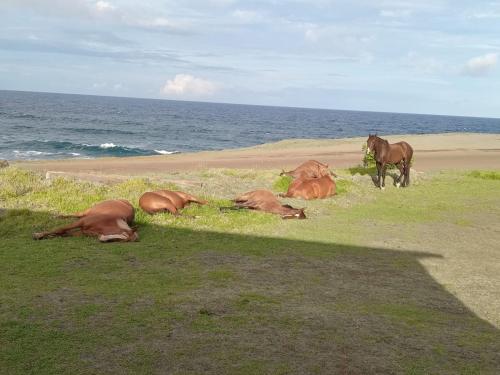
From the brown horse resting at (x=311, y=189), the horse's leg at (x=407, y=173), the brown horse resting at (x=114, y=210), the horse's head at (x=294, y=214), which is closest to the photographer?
the brown horse resting at (x=114, y=210)

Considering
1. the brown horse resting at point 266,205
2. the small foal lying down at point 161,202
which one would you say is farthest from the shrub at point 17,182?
the brown horse resting at point 266,205

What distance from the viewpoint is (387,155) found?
53.6 feet

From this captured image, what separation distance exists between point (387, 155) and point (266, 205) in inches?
240

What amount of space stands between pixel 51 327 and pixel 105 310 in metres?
0.61

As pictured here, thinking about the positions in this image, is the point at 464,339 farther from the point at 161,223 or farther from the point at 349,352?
the point at 161,223

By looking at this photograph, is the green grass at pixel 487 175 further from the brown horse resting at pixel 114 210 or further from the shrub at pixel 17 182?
the shrub at pixel 17 182

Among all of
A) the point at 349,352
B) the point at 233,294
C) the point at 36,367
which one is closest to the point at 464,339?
the point at 349,352

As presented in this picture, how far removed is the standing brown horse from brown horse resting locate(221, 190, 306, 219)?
5.35m

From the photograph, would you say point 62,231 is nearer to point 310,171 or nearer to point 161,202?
point 161,202

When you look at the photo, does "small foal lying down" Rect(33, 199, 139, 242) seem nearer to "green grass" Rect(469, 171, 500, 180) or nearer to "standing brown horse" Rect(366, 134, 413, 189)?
"standing brown horse" Rect(366, 134, 413, 189)

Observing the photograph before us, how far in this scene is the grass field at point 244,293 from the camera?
4727 millimetres

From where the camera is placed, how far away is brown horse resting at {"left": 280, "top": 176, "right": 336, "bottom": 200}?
548 inches

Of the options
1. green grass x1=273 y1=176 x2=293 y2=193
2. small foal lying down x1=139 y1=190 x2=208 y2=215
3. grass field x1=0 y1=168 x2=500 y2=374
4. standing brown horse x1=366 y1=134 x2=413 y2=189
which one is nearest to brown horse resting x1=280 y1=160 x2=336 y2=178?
green grass x1=273 y1=176 x2=293 y2=193

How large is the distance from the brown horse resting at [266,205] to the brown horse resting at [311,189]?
1972 mm
